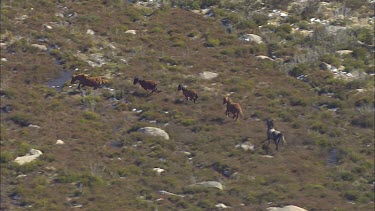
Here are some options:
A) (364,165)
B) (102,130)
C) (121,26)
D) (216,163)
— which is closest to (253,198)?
(216,163)

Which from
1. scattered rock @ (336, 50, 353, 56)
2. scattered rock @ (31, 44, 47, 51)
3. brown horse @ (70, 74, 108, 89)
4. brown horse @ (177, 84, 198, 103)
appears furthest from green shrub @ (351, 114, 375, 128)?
scattered rock @ (31, 44, 47, 51)

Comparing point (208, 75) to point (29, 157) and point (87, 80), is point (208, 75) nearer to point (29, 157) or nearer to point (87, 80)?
point (87, 80)

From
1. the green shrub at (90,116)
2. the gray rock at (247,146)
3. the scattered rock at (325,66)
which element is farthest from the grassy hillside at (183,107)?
the scattered rock at (325,66)

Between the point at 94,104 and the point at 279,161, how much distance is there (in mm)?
7435

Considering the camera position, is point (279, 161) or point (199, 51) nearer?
point (279, 161)

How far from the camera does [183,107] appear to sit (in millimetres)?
34125

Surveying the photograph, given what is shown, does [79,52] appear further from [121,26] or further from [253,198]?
[253,198]

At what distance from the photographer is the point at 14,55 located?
37688 millimetres

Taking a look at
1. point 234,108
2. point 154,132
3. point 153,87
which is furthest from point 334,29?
point 154,132

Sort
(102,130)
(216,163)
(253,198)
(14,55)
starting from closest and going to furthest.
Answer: (253,198) < (216,163) < (102,130) < (14,55)

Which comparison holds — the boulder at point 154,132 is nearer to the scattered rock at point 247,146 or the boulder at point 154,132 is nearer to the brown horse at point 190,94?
the scattered rock at point 247,146

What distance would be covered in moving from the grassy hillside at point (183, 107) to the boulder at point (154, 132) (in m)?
0.28

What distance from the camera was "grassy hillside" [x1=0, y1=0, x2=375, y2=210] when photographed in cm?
2778

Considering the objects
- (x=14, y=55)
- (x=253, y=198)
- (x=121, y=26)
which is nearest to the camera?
(x=253, y=198)
